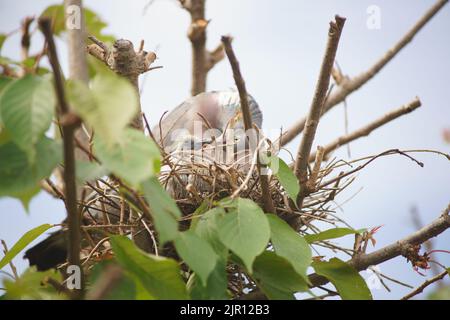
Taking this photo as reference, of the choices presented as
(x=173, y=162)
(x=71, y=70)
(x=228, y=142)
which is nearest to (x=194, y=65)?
(x=71, y=70)

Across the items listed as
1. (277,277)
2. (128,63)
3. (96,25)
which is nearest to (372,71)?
(96,25)

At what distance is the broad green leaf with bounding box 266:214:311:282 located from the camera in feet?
4.90

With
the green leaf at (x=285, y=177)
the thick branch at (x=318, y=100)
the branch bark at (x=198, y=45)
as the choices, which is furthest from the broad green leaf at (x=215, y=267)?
the branch bark at (x=198, y=45)

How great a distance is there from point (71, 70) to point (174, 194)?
1.16 meters

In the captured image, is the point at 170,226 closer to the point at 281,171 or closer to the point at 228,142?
the point at 281,171

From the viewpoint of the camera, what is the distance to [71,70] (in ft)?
9.90

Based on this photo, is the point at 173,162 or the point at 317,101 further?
the point at 173,162

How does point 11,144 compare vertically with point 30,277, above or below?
above

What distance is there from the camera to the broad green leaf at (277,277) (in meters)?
1.55

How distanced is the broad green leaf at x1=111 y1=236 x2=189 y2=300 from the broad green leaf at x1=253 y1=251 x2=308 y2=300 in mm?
266

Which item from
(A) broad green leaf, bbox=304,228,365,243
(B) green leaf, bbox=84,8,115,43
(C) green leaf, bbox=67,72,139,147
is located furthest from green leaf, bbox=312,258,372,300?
(B) green leaf, bbox=84,8,115,43
